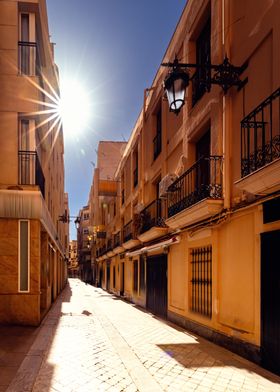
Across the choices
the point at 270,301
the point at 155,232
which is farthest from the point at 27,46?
the point at 270,301

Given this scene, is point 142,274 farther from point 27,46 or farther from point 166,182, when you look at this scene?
point 27,46

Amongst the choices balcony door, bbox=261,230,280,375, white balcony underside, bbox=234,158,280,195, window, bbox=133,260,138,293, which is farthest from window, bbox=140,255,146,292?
white balcony underside, bbox=234,158,280,195

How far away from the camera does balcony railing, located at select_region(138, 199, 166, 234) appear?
14.3m

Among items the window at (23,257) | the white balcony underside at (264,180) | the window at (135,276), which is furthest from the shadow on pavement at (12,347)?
the window at (135,276)

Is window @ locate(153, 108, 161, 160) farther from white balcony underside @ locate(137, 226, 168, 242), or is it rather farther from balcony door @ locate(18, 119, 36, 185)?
balcony door @ locate(18, 119, 36, 185)

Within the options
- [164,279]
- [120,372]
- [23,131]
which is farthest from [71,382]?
[164,279]

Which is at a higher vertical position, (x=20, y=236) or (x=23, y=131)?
(x=23, y=131)

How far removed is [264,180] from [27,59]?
8.41 meters

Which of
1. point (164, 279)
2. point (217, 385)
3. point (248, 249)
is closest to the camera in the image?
point (217, 385)

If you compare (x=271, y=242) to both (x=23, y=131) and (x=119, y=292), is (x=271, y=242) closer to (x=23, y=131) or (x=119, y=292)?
(x=23, y=131)

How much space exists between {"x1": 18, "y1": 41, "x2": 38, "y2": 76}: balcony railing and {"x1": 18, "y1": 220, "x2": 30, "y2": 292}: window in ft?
14.3

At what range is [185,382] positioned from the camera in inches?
228

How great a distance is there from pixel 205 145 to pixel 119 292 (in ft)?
60.6

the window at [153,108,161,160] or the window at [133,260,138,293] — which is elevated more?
the window at [153,108,161,160]
